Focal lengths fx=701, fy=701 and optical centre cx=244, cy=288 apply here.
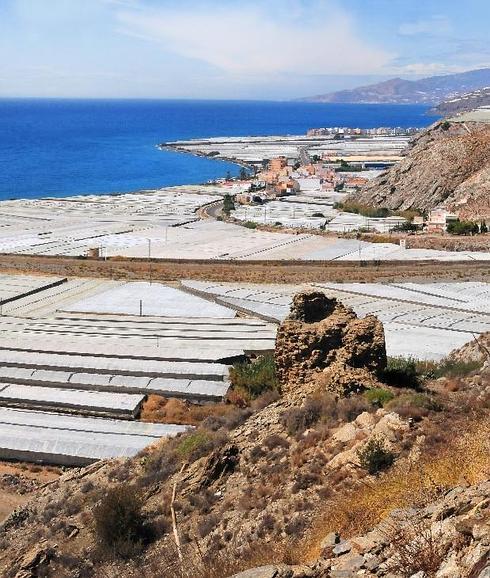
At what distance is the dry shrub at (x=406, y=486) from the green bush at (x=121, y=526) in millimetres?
2290

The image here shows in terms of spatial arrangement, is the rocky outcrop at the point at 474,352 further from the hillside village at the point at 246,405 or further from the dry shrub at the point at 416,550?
the dry shrub at the point at 416,550

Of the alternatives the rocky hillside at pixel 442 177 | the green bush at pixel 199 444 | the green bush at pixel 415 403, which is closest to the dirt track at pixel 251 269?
the rocky hillside at pixel 442 177

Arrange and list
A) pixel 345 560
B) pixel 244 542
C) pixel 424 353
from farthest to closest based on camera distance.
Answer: pixel 424 353
pixel 244 542
pixel 345 560

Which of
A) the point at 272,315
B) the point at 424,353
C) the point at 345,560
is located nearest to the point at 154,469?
the point at 345,560

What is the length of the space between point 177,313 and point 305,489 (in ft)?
62.8

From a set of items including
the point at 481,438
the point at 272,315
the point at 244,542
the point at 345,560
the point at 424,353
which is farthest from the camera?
the point at 272,315

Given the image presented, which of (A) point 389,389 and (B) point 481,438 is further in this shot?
(A) point 389,389

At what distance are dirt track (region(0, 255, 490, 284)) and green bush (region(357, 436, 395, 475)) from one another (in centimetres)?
2508

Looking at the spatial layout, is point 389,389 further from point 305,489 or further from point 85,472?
point 85,472

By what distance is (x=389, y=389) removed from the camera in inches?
416

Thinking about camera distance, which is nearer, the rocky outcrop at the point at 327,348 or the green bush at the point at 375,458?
the green bush at the point at 375,458

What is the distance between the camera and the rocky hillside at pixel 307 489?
218 inches

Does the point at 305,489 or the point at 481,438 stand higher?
the point at 481,438

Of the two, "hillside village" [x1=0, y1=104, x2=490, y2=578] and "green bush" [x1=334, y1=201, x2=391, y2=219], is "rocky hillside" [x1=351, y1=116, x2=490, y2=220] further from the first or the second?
"hillside village" [x1=0, y1=104, x2=490, y2=578]
